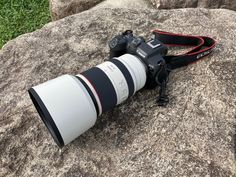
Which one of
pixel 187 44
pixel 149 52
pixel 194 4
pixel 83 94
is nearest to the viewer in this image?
pixel 83 94

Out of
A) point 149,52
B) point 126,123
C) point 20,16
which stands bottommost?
point 20,16

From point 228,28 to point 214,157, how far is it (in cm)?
107

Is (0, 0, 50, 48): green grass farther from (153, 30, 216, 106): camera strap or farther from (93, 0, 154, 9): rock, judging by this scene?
(153, 30, 216, 106): camera strap

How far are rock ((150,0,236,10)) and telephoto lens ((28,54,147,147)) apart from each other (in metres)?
1.36

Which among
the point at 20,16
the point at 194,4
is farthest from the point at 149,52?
the point at 20,16

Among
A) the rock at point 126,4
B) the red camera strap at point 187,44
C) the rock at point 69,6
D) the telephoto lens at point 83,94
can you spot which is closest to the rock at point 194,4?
the rock at point 126,4

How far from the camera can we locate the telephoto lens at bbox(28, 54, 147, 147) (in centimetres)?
159

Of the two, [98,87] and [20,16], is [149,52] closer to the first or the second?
[98,87]

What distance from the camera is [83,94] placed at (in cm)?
166

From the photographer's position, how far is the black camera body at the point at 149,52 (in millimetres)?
1922

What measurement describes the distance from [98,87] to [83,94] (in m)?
0.11

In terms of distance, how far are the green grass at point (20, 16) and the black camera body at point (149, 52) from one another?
6.97ft

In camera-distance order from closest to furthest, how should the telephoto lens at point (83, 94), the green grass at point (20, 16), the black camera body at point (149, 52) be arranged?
the telephoto lens at point (83, 94) < the black camera body at point (149, 52) < the green grass at point (20, 16)

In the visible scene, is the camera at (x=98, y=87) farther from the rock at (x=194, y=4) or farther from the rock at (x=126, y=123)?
the rock at (x=194, y=4)
